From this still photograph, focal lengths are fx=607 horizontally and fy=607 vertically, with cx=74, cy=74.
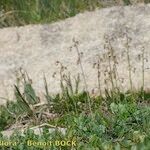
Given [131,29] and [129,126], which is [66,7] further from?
[129,126]

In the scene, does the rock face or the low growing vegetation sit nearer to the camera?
the low growing vegetation

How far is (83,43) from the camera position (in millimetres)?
6469

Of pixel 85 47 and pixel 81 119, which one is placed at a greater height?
pixel 85 47

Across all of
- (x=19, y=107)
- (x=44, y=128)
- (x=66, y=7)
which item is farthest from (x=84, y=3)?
(x=44, y=128)

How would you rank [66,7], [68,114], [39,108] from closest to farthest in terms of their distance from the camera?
[68,114] → [39,108] → [66,7]

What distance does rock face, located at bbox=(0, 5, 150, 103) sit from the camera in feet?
19.4

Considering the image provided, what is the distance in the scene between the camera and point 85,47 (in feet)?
21.0

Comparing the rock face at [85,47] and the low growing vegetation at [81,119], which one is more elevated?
the rock face at [85,47]

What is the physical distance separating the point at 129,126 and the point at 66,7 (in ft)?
10.7

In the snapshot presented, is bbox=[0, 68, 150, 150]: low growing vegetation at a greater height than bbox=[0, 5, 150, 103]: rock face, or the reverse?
bbox=[0, 5, 150, 103]: rock face

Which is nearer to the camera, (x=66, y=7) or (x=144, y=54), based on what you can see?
(x=144, y=54)

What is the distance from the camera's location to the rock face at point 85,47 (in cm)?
591

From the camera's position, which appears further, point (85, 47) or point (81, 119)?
point (85, 47)

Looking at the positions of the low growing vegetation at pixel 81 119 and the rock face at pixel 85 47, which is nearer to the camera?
the low growing vegetation at pixel 81 119
